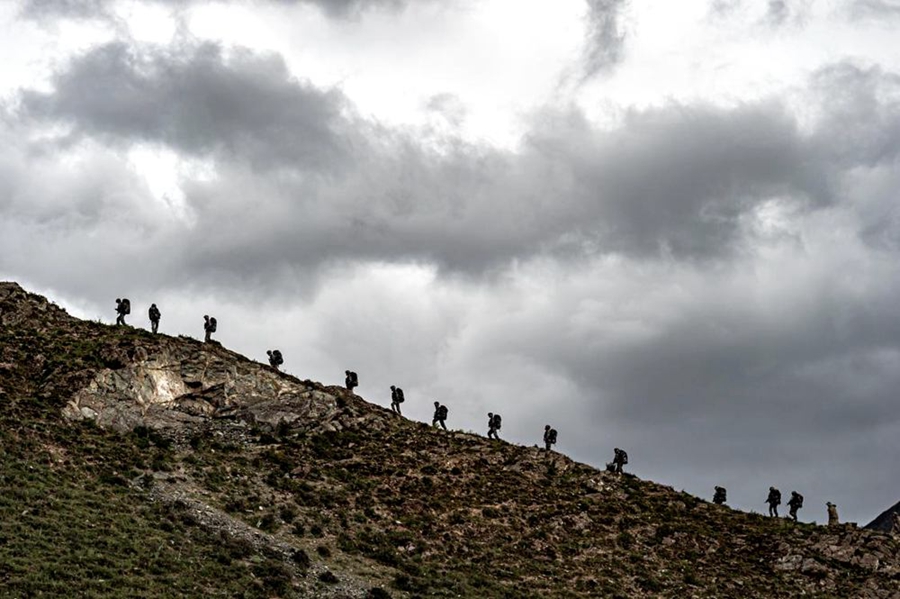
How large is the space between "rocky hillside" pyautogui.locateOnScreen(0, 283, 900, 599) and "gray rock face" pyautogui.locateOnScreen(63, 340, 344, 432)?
0.14 meters

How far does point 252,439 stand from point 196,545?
19.0 m

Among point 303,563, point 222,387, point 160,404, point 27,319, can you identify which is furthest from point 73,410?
point 303,563

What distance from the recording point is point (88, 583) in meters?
40.0

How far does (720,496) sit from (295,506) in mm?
35115

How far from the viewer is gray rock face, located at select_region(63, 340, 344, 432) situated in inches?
2484

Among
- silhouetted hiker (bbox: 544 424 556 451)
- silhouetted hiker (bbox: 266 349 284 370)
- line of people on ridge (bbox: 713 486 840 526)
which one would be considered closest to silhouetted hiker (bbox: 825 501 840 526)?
line of people on ridge (bbox: 713 486 840 526)

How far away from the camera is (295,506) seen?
2270 inches

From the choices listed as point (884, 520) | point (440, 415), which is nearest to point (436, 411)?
point (440, 415)

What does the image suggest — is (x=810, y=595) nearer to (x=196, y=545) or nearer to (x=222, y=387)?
(x=196, y=545)

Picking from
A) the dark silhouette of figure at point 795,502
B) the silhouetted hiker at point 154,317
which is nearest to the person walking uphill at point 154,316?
the silhouetted hiker at point 154,317

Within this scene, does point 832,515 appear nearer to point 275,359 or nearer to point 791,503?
point 791,503

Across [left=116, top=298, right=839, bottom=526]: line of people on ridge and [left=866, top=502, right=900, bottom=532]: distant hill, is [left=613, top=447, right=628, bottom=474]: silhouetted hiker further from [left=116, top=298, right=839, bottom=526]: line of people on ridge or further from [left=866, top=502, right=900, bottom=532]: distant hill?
[left=866, top=502, right=900, bottom=532]: distant hill

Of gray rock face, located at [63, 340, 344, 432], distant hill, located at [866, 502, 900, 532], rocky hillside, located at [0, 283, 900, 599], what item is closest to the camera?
rocky hillside, located at [0, 283, 900, 599]

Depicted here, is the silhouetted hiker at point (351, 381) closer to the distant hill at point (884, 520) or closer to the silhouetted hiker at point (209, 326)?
the silhouetted hiker at point (209, 326)
